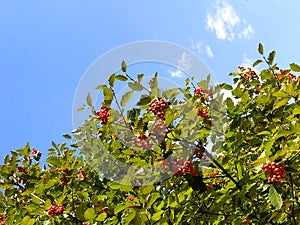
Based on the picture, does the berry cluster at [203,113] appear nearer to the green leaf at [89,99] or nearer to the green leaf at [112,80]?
the green leaf at [112,80]

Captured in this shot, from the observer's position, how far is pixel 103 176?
14.3 ft

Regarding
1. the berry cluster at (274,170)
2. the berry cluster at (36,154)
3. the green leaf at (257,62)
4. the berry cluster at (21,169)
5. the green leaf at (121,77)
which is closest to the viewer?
the berry cluster at (274,170)

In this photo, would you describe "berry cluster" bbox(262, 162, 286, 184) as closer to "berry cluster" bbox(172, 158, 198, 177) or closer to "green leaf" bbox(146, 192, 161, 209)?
"berry cluster" bbox(172, 158, 198, 177)

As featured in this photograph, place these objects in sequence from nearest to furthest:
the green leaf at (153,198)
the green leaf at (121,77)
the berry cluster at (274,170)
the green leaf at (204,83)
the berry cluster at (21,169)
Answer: the berry cluster at (274,170) → the green leaf at (153,198) → the green leaf at (121,77) → the green leaf at (204,83) → the berry cluster at (21,169)

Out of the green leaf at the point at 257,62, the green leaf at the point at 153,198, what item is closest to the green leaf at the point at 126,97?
the green leaf at the point at 153,198

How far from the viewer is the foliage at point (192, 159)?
280 cm

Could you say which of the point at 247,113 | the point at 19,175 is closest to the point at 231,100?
the point at 247,113

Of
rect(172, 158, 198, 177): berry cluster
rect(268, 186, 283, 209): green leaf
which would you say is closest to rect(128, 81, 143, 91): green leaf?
rect(172, 158, 198, 177): berry cluster

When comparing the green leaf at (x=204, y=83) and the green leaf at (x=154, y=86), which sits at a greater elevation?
the green leaf at (x=204, y=83)

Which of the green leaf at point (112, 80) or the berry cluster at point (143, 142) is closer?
the berry cluster at point (143, 142)

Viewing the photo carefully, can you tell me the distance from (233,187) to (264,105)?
890 millimetres

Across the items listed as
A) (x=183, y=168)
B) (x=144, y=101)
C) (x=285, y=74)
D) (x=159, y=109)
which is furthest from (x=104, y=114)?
(x=285, y=74)

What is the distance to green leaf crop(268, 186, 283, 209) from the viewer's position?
2604 mm

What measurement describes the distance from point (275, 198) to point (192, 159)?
75 centimetres
